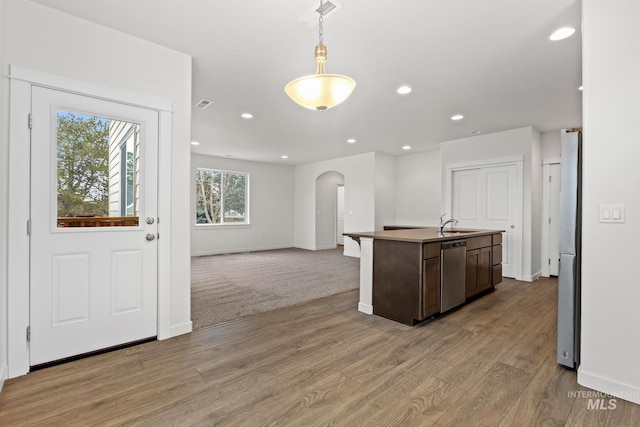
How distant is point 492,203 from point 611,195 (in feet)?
12.5

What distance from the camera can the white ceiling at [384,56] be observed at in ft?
7.26

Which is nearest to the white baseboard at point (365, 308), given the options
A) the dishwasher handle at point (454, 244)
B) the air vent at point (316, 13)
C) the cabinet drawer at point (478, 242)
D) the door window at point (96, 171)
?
the dishwasher handle at point (454, 244)

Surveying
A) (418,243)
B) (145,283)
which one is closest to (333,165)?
(418,243)

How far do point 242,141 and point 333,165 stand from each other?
113 inches

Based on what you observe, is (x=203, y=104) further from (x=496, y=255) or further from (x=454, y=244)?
(x=496, y=255)

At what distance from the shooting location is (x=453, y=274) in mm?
3420

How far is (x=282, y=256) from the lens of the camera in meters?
7.72

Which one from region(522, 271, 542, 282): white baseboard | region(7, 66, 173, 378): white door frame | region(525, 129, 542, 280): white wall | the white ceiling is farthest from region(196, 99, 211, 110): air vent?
region(522, 271, 542, 282): white baseboard

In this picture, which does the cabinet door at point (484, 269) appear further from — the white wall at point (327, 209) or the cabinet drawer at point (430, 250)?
the white wall at point (327, 209)

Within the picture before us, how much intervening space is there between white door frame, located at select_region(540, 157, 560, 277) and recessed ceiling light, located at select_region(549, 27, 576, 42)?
356cm

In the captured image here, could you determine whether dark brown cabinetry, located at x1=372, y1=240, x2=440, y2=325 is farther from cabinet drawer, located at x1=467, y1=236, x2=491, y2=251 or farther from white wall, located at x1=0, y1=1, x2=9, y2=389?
white wall, located at x1=0, y1=1, x2=9, y2=389

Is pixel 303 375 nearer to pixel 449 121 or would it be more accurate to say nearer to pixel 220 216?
pixel 449 121

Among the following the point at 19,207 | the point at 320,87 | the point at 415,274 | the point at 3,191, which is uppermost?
the point at 320,87

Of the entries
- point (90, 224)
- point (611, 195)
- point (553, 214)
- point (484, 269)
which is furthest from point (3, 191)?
point (553, 214)
